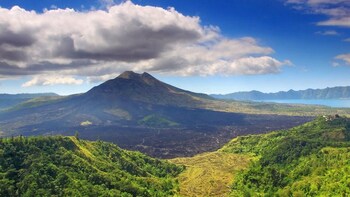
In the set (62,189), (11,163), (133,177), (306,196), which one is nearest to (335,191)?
(306,196)

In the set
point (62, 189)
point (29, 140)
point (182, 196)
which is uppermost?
point (29, 140)

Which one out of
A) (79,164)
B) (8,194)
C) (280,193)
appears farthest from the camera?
(79,164)

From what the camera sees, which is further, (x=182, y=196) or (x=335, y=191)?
(x=182, y=196)

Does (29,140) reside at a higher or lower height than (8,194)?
higher

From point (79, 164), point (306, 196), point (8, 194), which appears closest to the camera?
point (8, 194)

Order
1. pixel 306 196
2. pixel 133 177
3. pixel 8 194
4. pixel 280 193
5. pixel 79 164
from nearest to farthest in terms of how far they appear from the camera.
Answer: pixel 8 194 < pixel 306 196 < pixel 280 193 < pixel 79 164 < pixel 133 177

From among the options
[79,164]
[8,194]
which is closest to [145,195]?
[79,164]

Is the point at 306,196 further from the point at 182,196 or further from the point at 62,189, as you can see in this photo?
the point at 62,189

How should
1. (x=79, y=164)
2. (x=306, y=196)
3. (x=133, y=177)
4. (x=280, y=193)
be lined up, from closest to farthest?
(x=306, y=196), (x=280, y=193), (x=79, y=164), (x=133, y=177)

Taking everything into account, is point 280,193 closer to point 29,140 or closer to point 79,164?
point 79,164
